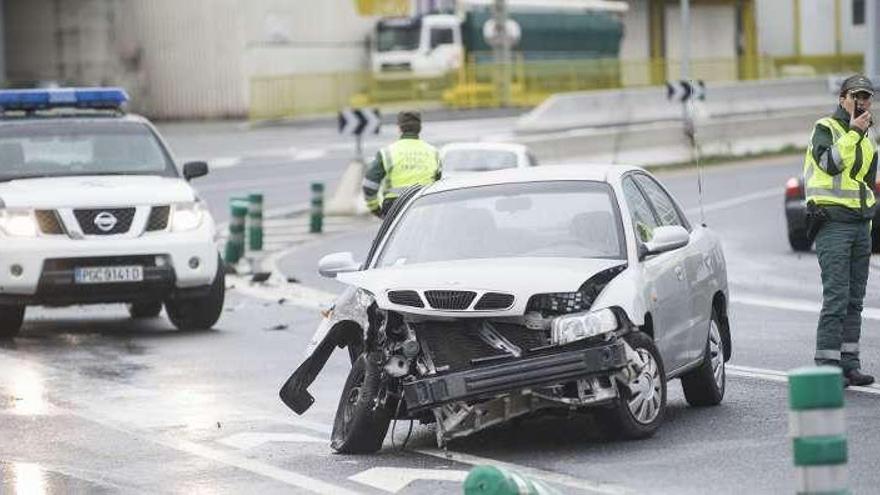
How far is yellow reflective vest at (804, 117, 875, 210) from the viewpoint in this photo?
40.5 feet

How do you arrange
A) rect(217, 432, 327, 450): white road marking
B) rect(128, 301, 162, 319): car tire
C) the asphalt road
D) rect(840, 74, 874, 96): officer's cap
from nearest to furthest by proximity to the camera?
the asphalt road < rect(217, 432, 327, 450): white road marking < rect(840, 74, 874, 96): officer's cap < rect(128, 301, 162, 319): car tire

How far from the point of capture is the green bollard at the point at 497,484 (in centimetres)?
713

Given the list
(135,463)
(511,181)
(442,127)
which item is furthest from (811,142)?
(442,127)

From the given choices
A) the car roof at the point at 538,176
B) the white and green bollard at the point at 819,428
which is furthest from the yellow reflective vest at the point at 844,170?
the white and green bollard at the point at 819,428

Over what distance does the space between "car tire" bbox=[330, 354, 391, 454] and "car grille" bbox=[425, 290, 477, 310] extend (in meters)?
0.45

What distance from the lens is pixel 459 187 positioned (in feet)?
38.0

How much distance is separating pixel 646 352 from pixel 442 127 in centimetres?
4182

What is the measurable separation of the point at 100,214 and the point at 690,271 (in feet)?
20.0

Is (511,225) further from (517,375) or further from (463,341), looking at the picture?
(517,375)

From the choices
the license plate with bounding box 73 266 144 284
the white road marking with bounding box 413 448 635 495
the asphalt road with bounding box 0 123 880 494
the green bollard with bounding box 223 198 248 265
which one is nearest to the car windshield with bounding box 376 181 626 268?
the asphalt road with bounding box 0 123 880 494

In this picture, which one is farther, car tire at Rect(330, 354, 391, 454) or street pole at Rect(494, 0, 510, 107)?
street pole at Rect(494, 0, 510, 107)

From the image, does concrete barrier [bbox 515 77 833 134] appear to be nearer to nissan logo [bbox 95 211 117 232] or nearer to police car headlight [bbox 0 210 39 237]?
nissan logo [bbox 95 211 117 232]

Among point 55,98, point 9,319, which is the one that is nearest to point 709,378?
point 9,319

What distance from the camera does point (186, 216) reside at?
661 inches
